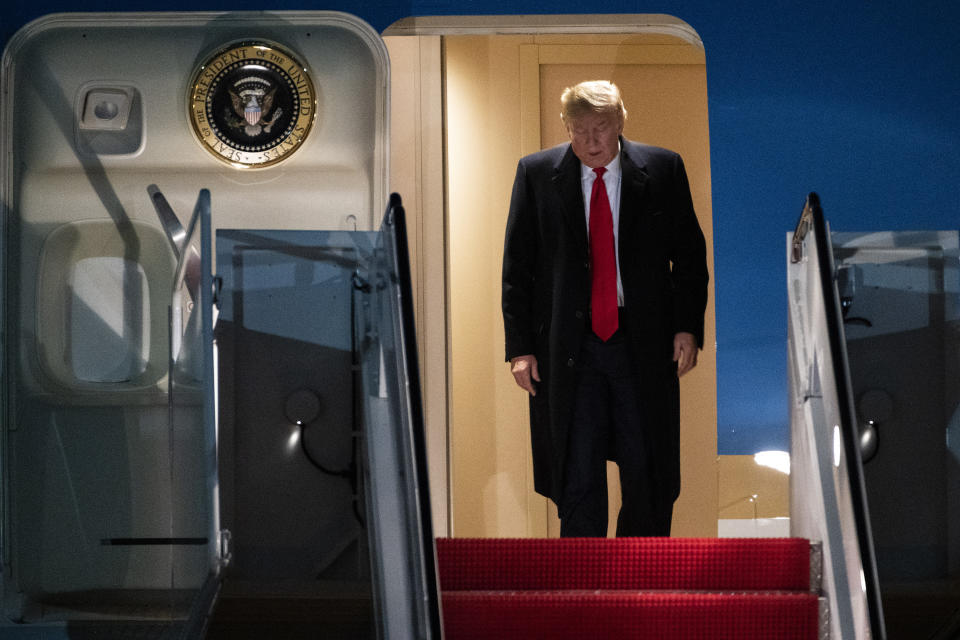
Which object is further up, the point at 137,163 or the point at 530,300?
the point at 137,163

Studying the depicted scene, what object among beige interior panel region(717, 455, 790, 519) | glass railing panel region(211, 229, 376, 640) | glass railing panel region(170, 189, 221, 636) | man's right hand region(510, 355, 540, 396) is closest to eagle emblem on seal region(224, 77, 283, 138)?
glass railing panel region(170, 189, 221, 636)

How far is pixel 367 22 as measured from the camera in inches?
216

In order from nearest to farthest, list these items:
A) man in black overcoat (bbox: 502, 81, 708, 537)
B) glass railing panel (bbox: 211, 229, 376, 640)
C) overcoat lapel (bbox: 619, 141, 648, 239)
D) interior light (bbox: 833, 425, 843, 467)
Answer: interior light (bbox: 833, 425, 843, 467)
glass railing panel (bbox: 211, 229, 376, 640)
man in black overcoat (bbox: 502, 81, 708, 537)
overcoat lapel (bbox: 619, 141, 648, 239)

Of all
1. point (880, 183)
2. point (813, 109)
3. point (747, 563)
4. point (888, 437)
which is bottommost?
point (747, 563)

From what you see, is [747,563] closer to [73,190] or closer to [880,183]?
[880,183]

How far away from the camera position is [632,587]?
3.85 metres

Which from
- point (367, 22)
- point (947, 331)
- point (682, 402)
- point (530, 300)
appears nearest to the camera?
point (947, 331)

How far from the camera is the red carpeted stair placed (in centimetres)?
362

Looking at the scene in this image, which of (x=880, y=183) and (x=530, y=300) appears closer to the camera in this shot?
(x=530, y=300)

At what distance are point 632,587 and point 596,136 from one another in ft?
5.47

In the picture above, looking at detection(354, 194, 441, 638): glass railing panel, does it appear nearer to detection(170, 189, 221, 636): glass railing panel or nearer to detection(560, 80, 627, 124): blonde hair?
detection(170, 189, 221, 636): glass railing panel

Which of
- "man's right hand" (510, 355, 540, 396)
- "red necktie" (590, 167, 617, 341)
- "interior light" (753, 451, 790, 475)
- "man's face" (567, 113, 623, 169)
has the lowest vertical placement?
"interior light" (753, 451, 790, 475)

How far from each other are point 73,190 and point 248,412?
1698 millimetres

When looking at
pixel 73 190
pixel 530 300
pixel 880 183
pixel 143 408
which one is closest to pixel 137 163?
pixel 73 190
